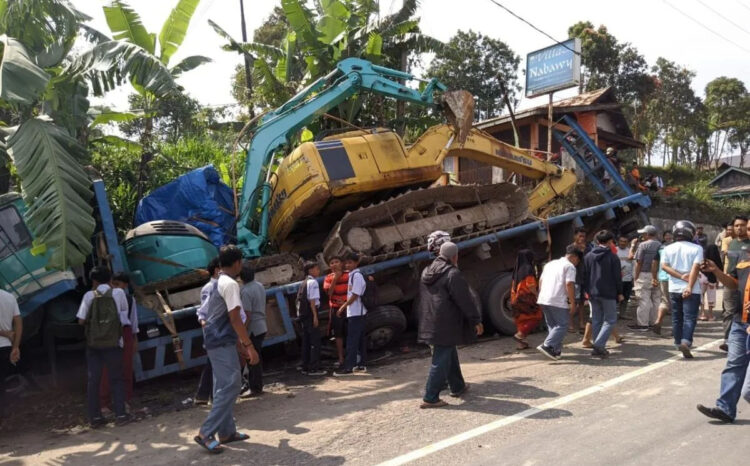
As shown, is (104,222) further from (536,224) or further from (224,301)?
(536,224)

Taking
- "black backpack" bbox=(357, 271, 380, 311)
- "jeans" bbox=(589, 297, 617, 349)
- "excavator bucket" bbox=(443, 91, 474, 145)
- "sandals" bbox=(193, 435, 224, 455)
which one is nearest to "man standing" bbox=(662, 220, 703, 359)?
"jeans" bbox=(589, 297, 617, 349)

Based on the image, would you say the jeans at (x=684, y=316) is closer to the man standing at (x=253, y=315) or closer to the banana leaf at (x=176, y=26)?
the man standing at (x=253, y=315)

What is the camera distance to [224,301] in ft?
16.9

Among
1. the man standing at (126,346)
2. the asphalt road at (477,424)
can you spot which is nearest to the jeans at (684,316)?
the asphalt road at (477,424)

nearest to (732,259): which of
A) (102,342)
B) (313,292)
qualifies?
(313,292)

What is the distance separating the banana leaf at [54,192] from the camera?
6332 mm

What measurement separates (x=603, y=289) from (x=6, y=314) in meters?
6.90

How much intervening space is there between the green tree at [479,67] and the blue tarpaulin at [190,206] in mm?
25938

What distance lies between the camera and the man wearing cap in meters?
9.97

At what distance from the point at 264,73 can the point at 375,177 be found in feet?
22.3

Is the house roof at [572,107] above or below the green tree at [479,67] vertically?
below

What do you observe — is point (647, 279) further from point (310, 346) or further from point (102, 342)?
point (102, 342)

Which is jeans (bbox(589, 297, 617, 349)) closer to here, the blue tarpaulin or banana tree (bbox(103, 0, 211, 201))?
the blue tarpaulin

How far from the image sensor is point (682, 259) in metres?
7.72
